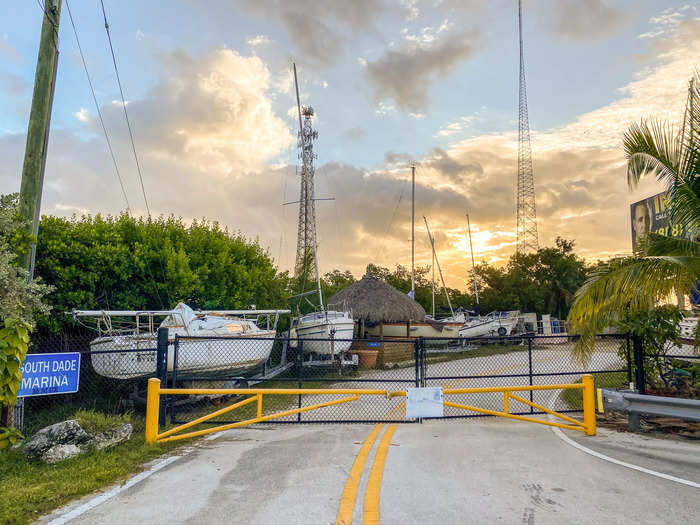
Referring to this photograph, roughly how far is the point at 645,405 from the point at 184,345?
34.9 ft

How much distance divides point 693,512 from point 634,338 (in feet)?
20.7

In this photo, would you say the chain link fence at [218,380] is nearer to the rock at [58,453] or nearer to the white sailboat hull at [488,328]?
the rock at [58,453]

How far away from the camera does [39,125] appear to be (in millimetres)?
9203

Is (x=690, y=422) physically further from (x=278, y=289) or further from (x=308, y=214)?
(x=308, y=214)

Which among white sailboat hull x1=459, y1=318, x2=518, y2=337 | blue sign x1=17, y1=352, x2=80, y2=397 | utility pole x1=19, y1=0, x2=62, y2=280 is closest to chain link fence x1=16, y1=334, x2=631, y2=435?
blue sign x1=17, y1=352, x2=80, y2=397

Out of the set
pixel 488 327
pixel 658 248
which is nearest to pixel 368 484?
pixel 658 248

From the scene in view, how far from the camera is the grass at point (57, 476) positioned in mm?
5328

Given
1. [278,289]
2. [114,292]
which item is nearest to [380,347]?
[278,289]

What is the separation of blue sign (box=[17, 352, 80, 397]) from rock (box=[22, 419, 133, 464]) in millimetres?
1053

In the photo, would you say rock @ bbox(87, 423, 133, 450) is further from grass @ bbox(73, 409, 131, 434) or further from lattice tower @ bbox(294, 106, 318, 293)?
lattice tower @ bbox(294, 106, 318, 293)

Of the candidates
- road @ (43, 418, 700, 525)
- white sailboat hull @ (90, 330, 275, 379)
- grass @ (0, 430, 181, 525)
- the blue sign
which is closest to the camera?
road @ (43, 418, 700, 525)

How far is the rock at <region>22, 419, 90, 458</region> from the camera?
720 cm

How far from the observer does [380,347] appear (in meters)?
25.3

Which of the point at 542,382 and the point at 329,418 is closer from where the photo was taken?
the point at 329,418
